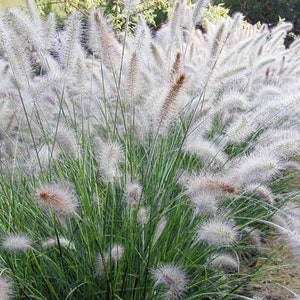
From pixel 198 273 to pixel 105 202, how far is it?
1.38 ft

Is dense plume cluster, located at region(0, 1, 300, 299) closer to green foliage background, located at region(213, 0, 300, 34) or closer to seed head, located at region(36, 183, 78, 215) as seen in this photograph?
seed head, located at region(36, 183, 78, 215)

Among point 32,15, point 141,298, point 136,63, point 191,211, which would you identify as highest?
point 32,15

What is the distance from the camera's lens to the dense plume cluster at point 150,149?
1933 millimetres

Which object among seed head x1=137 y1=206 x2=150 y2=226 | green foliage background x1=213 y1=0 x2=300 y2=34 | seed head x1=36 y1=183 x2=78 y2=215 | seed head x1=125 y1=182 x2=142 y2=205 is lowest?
seed head x1=36 y1=183 x2=78 y2=215

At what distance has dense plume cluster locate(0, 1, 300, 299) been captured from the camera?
1.93 meters

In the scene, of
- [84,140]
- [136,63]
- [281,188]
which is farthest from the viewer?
[281,188]

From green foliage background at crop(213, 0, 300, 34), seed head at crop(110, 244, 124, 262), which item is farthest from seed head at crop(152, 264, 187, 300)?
green foliage background at crop(213, 0, 300, 34)

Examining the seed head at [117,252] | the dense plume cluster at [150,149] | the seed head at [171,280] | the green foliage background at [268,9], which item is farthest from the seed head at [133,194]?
the green foliage background at [268,9]

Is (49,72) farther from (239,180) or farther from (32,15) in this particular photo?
(239,180)

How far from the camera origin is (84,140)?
Result: 8.76 ft

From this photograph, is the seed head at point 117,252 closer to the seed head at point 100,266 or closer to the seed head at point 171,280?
the seed head at point 100,266

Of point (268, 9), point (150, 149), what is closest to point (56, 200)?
point (150, 149)

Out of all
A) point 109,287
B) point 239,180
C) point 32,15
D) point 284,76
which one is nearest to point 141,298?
point 109,287

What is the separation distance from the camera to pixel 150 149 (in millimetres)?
2490
